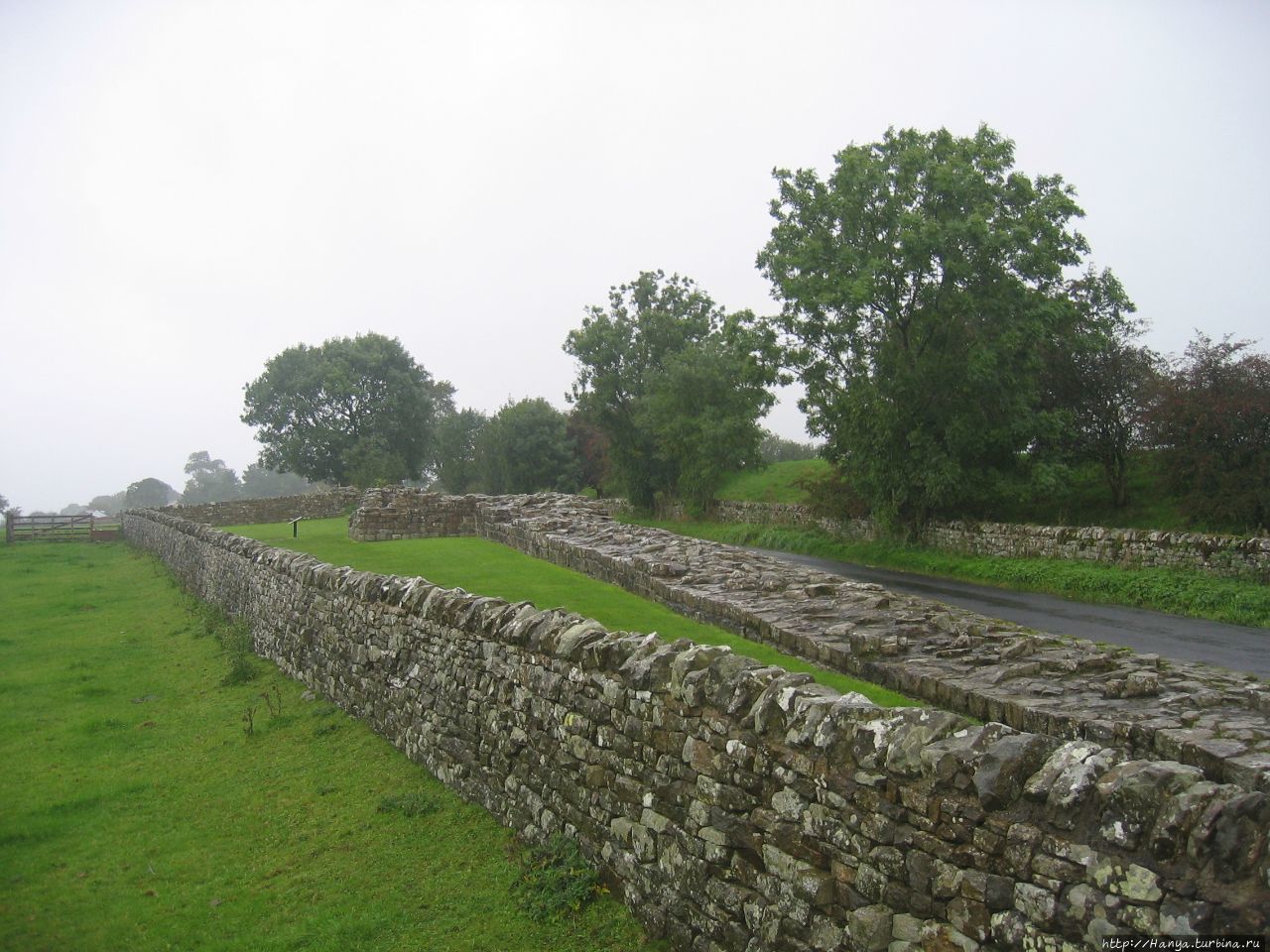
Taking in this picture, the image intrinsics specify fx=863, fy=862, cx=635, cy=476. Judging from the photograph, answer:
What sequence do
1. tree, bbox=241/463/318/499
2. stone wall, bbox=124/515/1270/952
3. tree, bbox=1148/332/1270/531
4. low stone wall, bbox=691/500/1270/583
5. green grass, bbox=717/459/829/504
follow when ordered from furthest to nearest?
tree, bbox=241/463/318/499 → green grass, bbox=717/459/829/504 → tree, bbox=1148/332/1270/531 → low stone wall, bbox=691/500/1270/583 → stone wall, bbox=124/515/1270/952

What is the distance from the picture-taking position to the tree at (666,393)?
4506 cm

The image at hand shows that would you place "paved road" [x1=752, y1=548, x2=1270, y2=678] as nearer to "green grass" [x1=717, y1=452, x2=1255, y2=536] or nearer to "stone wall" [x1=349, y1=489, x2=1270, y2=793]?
"stone wall" [x1=349, y1=489, x2=1270, y2=793]

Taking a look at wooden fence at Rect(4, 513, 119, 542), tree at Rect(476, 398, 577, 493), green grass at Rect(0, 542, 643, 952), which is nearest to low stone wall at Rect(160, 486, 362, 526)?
wooden fence at Rect(4, 513, 119, 542)

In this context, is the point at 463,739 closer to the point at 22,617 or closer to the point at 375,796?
the point at 375,796

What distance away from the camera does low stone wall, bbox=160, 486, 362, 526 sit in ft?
154

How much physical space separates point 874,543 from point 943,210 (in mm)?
11194

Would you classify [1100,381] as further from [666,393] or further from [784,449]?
[784,449]

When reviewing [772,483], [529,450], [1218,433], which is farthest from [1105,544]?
[529,450]

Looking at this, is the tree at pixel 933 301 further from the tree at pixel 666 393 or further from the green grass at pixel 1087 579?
the tree at pixel 666 393

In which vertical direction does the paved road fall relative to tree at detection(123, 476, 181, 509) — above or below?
below

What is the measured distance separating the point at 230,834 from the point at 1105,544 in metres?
20.5

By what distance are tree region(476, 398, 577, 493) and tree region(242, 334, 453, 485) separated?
902cm

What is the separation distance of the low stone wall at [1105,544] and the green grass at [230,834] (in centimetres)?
1731

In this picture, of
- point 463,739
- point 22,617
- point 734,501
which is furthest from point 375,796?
point 734,501
